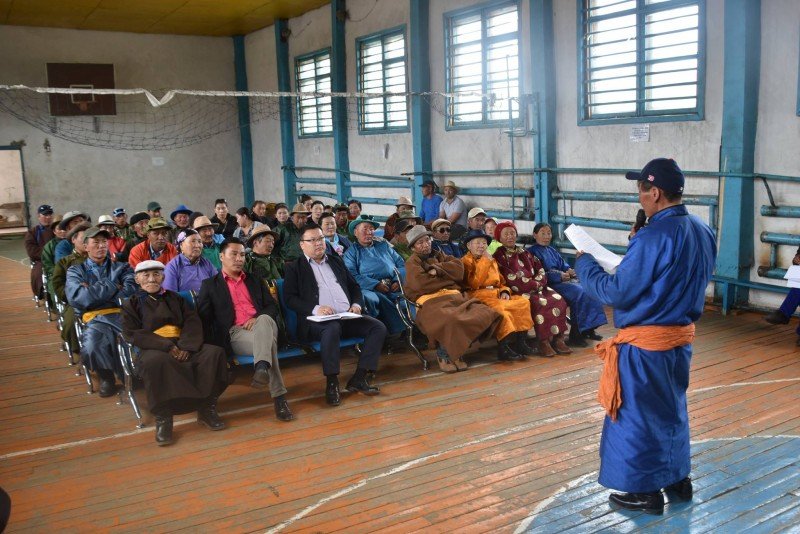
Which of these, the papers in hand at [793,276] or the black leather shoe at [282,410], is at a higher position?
the papers in hand at [793,276]

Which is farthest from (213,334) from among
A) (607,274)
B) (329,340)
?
(607,274)

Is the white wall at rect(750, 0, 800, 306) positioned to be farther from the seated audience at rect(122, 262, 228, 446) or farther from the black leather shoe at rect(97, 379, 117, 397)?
the black leather shoe at rect(97, 379, 117, 397)

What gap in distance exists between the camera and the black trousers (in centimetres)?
524

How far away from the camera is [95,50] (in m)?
15.9

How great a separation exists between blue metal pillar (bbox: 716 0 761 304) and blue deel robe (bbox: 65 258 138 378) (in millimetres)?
5655

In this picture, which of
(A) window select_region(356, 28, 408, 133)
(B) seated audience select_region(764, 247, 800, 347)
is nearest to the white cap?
(B) seated audience select_region(764, 247, 800, 347)

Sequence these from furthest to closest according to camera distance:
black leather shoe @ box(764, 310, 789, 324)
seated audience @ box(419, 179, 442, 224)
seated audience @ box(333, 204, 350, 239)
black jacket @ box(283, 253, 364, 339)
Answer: seated audience @ box(419, 179, 442, 224), seated audience @ box(333, 204, 350, 239), black leather shoe @ box(764, 310, 789, 324), black jacket @ box(283, 253, 364, 339)

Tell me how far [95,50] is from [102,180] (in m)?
2.76

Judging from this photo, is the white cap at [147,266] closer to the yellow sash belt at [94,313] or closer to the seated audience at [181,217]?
the yellow sash belt at [94,313]

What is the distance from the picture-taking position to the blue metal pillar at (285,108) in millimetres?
15258

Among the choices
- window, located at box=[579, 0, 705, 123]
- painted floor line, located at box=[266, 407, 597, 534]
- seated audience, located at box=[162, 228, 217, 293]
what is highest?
window, located at box=[579, 0, 705, 123]

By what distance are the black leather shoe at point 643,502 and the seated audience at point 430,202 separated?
774 centimetres

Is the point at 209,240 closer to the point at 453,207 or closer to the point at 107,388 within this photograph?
the point at 107,388

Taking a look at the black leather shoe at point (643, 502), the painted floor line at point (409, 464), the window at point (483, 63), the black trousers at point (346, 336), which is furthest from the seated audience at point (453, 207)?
the black leather shoe at point (643, 502)
